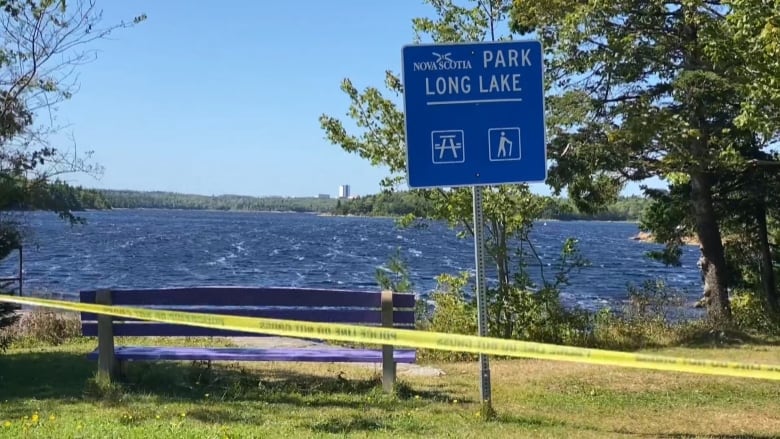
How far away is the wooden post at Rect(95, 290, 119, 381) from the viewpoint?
268 inches

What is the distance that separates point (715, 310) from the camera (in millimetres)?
15031

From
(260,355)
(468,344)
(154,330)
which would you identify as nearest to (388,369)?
(260,355)

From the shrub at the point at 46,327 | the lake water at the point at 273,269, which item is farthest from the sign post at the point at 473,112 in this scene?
the lake water at the point at 273,269

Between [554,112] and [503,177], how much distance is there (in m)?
7.81

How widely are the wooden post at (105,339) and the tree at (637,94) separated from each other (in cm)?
778

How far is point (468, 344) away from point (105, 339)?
12.1 ft

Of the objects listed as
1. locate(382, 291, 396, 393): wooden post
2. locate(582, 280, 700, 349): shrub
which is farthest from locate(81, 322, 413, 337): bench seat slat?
locate(582, 280, 700, 349): shrub

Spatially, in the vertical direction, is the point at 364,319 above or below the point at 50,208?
below

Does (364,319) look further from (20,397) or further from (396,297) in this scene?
(20,397)

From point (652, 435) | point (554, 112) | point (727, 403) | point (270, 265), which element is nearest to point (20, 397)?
point (652, 435)

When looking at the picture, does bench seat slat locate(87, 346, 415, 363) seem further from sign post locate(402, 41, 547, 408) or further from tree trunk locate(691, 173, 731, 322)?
tree trunk locate(691, 173, 731, 322)

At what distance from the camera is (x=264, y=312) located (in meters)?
7.04

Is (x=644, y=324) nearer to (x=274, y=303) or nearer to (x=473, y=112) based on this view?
(x=274, y=303)

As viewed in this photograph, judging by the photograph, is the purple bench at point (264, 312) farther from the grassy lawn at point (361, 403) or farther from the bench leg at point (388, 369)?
the grassy lawn at point (361, 403)
